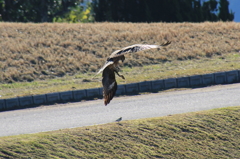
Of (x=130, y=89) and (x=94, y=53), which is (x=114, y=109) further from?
(x=94, y=53)

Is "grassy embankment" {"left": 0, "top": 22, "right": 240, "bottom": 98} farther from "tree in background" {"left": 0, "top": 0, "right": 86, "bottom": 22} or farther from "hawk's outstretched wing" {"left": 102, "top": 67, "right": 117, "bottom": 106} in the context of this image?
"tree in background" {"left": 0, "top": 0, "right": 86, "bottom": 22}

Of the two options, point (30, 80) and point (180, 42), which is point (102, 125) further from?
point (180, 42)

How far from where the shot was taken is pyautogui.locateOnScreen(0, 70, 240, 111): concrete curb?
1011cm

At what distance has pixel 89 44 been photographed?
1517cm

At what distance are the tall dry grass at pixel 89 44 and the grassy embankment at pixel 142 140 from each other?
6099 millimetres

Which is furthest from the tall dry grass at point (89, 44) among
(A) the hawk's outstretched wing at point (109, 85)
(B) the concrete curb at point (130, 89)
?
(A) the hawk's outstretched wing at point (109, 85)

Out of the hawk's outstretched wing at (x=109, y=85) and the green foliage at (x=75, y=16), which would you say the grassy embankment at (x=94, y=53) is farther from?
the green foliage at (x=75, y=16)

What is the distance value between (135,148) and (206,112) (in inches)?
71.7

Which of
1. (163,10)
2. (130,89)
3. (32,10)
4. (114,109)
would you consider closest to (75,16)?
(32,10)

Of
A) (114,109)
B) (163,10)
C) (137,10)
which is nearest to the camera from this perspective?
(114,109)

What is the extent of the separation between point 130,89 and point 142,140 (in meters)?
4.08

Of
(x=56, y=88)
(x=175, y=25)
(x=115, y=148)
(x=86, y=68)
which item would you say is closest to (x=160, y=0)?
(x=175, y=25)

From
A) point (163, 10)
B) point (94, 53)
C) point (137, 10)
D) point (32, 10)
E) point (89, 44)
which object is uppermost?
point (32, 10)

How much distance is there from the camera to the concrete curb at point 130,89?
10109mm
